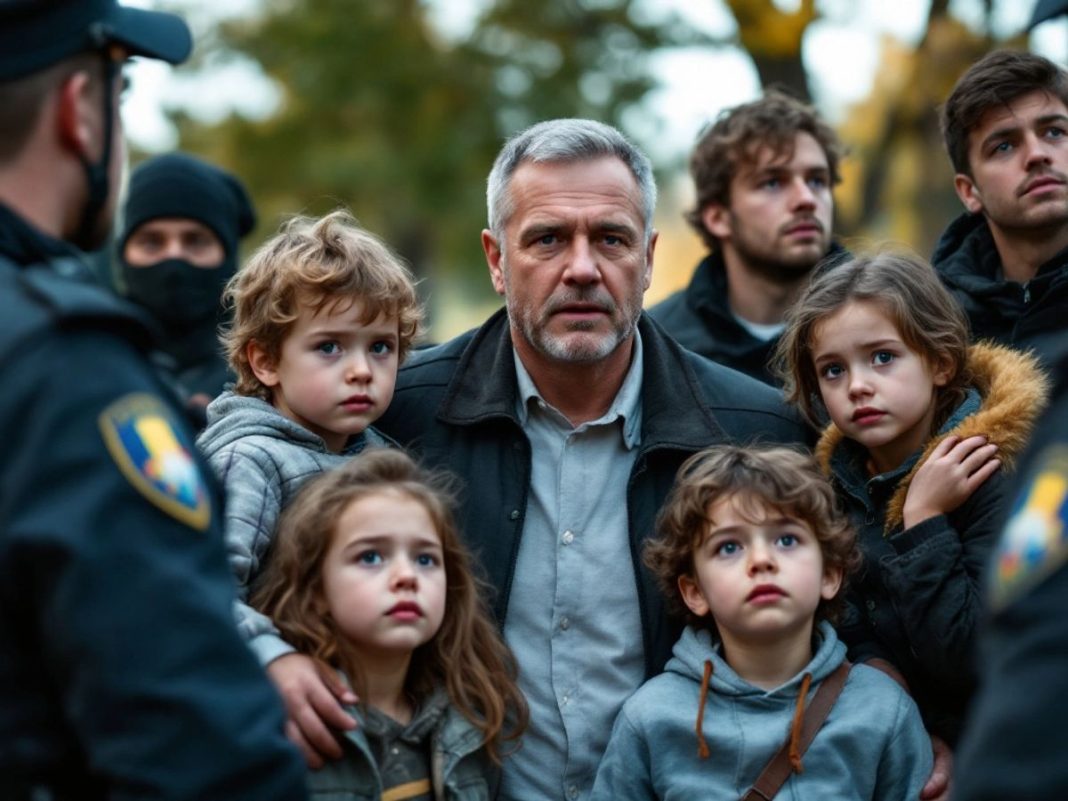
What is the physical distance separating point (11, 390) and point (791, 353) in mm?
2722

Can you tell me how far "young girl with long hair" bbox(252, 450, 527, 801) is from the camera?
364 centimetres

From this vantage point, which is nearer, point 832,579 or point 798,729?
point 798,729

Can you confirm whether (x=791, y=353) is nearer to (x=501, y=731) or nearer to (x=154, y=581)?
(x=501, y=731)

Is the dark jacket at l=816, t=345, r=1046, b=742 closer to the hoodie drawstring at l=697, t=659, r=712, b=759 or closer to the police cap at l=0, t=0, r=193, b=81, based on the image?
the hoodie drawstring at l=697, t=659, r=712, b=759

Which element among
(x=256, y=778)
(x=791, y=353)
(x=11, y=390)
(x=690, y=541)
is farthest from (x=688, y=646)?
(x=11, y=390)

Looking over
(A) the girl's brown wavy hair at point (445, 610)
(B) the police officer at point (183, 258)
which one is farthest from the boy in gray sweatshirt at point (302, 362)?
(B) the police officer at point (183, 258)

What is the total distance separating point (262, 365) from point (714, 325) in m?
2.82

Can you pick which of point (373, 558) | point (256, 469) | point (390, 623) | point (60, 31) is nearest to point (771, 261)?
point (256, 469)

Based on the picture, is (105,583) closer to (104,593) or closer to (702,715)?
(104,593)

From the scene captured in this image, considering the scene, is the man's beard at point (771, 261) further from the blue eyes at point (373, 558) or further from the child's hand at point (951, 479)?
the blue eyes at point (373, 558)

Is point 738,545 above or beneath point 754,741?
above

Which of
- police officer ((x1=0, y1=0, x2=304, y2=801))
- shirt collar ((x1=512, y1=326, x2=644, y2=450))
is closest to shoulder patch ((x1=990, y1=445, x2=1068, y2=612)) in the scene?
police officer ((x1=0, y1=0, x2=304, y2=801))

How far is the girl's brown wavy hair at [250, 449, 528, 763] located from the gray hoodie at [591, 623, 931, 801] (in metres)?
0.32

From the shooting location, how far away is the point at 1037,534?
2.24 metres
